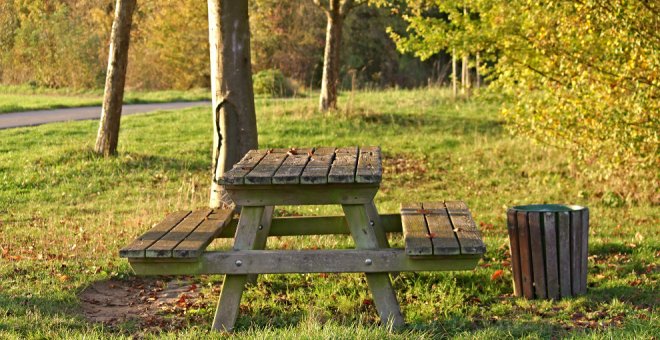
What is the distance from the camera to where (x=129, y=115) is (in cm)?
2295

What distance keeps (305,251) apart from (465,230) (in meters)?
1.10

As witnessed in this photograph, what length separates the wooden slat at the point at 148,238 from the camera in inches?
225

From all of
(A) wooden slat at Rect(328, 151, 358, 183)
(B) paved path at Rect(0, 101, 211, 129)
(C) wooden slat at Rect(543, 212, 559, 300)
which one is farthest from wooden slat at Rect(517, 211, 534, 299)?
(B) paved path at Rect(0, 101, 211, 129)

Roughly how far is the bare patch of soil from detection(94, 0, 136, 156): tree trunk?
8.11 metres

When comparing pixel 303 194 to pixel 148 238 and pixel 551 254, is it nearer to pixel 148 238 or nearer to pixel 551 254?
pixel 148 238

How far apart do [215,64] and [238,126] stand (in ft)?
2.16

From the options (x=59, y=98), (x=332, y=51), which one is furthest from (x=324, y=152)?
(x=59, y=98)

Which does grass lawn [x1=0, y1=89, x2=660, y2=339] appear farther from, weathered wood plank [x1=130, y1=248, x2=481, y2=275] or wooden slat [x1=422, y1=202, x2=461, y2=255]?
wooden slat [x1=422, y1=202, x2=461, y2=255]

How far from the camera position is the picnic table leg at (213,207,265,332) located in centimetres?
608

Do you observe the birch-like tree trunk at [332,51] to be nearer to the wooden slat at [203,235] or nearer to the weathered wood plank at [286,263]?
the wooden slat at [203,235]

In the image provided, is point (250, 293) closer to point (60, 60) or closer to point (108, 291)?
point (108, 291)

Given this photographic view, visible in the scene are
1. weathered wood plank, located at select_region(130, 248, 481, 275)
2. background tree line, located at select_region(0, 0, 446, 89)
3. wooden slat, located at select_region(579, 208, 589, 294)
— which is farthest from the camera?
background tree line, located at select_region(0, 0, 446, 89)

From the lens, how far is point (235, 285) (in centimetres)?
608

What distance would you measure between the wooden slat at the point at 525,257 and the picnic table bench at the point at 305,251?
1.90 feet
